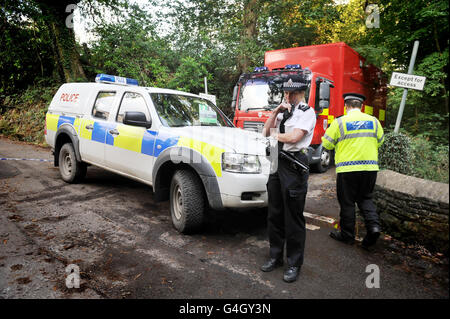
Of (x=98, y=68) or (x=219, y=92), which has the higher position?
(x=98, y=68)

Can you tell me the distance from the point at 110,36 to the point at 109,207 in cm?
1025

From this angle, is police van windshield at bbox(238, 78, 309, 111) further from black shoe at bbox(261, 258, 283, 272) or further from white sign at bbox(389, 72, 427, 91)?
black shoe at bbox(261, 258, 283, 272)

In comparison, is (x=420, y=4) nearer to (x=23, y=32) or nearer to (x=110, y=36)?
(x=110, y=36)

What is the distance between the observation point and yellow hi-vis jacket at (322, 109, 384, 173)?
3535 mm

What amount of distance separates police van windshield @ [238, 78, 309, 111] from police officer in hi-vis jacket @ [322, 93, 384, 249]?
3572 mm

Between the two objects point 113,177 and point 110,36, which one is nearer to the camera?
point 113,177

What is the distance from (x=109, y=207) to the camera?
190 inches

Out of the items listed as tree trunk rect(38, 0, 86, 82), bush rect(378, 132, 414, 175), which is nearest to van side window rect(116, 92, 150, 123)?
bush rect(378, 132, 414, 175)

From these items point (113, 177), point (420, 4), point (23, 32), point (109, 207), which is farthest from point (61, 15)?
point (420, 4)

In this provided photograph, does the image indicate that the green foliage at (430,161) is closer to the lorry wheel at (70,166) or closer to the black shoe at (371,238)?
the black shoe at (371,238)

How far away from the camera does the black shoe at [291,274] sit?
284 centimetres

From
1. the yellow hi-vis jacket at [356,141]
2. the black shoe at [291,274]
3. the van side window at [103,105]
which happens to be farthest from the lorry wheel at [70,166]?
the yellow hi-vis jacket at [356,141]

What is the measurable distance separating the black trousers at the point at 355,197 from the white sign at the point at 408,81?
5.72ft

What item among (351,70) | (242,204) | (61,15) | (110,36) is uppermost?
(61,15)
